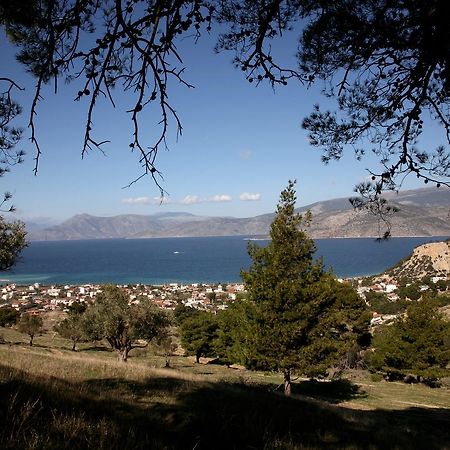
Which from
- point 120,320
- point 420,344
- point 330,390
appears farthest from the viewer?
point 420,344

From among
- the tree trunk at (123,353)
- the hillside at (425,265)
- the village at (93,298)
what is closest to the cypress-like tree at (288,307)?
the tree trunk at (123,353)

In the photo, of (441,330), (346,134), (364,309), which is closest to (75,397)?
(346,134)

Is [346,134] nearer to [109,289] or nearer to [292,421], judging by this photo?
[292,421]

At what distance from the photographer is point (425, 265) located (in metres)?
113

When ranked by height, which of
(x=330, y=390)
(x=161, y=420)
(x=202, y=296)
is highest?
(x=161, y=420)

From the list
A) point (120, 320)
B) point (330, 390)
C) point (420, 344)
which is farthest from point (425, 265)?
point (120, 320)

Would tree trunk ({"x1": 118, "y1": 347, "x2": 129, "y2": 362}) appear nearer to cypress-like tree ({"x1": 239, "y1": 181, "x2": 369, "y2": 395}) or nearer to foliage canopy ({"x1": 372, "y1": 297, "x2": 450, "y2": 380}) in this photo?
Result: cypress-like tree ({"x1": 239, "y1": 181, "x2": 369, "y2": 395})

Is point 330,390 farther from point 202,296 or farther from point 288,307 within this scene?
point 202,296

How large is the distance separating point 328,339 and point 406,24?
15545 millimetres

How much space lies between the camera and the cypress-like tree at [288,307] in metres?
17.5

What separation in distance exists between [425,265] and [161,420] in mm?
122836

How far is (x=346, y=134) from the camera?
21.6 ft

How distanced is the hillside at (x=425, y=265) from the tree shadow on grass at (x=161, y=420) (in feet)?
357

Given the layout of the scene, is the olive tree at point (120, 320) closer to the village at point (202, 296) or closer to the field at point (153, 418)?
the field at point (153, 418)
